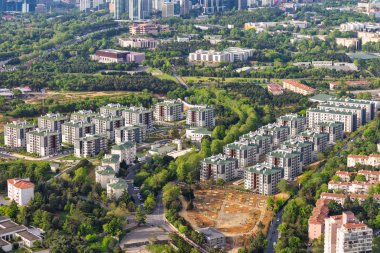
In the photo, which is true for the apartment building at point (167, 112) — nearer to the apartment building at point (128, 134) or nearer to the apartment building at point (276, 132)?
the apartment building at point (128, 134)

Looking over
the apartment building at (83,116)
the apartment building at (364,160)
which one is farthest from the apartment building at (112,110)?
the apartment building at (364,160)

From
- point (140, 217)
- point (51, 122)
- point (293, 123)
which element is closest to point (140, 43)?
point (51, 122)

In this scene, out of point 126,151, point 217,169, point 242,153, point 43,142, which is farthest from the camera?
point 43,142

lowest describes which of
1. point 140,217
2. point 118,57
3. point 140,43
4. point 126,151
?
point 140,217

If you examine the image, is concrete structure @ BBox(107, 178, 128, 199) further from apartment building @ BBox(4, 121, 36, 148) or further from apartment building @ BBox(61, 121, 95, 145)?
apartment building @ BBox(4, 121, 36, 148)

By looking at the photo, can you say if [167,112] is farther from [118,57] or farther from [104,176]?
[118,57]

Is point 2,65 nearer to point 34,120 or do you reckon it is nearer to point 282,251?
point 34,120
